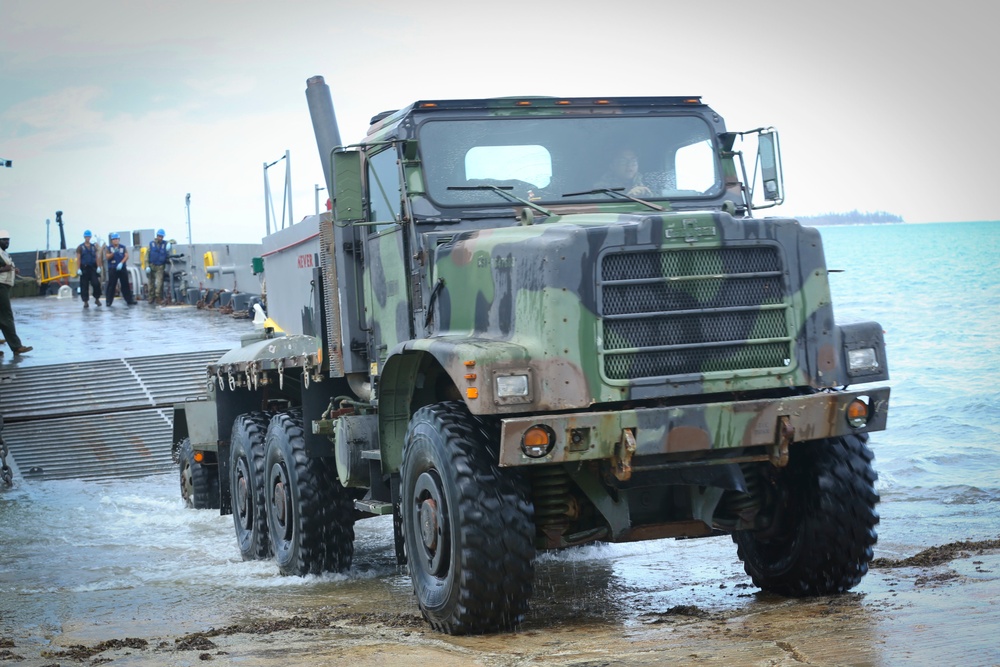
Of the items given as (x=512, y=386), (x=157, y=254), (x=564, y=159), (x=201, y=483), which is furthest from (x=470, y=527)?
(x=157, y=254)

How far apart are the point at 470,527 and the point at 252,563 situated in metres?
4.61

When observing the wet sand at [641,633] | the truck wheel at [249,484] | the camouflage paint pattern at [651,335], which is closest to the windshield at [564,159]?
the camouflage paint pattern at [651,335]

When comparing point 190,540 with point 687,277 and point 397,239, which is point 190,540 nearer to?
point 397,239

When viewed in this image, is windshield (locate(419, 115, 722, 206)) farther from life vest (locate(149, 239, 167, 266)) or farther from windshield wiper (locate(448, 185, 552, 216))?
life vest (locate(149, 239, 167, 266))

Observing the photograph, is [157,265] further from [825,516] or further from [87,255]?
[825,516]

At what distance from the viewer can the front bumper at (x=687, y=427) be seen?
5887 millimetres

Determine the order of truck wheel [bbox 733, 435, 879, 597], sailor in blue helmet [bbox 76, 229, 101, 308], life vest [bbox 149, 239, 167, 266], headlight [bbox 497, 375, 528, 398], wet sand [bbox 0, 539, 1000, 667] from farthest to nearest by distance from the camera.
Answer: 1. life vest [bbox 149, 239, 167, 266]
2. sailor in blue helmet [bbox 76, 229, 101, 308]
3. truck wheel [bbox 733, 435, 879, 597]
4. headlight [bbox 497, 375, 528, 398]
5. wet sand [bbox 0, 539, 1000, 667]

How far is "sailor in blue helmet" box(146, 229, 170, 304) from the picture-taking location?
3172 cm

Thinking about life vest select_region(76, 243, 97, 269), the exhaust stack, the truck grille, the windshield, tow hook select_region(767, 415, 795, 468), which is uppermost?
the exhaust stack

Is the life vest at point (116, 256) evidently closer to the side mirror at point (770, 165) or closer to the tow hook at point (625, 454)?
the side mirror at point (770, 165)

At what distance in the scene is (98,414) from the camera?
664 inches

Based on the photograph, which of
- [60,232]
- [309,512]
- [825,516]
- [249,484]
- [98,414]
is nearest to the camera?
[825,516]

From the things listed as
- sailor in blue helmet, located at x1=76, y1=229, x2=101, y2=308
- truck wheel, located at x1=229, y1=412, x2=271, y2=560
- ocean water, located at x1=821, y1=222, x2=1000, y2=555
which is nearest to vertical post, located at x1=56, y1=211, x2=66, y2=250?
sailor in blue helmet, located at x1=76, y1=229, x2=101, y2=308

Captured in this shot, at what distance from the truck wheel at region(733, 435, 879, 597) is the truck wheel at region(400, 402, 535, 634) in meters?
1.52
